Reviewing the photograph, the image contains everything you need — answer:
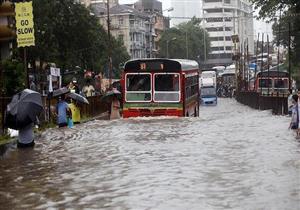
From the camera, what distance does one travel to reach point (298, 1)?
3559 centimetres

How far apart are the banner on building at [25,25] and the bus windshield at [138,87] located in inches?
279

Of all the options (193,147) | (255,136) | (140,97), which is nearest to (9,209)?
(193,147)

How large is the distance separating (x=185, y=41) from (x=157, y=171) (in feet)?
349

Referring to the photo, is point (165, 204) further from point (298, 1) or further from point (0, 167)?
point (298, 1)

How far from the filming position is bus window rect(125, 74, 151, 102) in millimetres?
25453

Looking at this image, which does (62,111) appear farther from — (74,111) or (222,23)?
(222,23)

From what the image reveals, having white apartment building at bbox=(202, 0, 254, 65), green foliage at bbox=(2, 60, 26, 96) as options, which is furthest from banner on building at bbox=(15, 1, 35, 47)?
white apartment building at bbox=(202, 0, 254, 65)

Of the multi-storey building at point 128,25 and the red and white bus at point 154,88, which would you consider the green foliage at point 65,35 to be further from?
the multi-storey building at point 128,25

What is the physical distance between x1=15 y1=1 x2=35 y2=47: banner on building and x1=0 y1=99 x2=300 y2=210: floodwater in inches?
122

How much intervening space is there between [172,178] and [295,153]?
4282 mm

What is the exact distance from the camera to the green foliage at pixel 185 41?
114 meters

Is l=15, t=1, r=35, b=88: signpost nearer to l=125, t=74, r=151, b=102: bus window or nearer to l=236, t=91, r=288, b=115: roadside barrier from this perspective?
l=125, t=74, r=151, b=102: bus window

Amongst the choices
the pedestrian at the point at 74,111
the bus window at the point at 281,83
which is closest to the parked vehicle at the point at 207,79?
the bus window at the point at 281,83

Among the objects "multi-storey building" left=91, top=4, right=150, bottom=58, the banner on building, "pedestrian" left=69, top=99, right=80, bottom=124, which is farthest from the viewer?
"multi-storey building" left=91, top=4, right=150, bottom=58
